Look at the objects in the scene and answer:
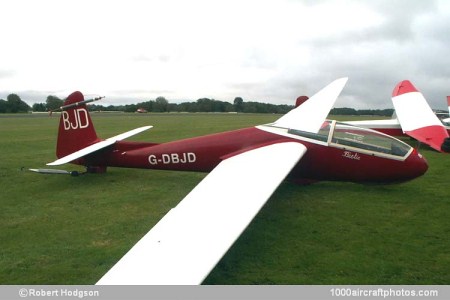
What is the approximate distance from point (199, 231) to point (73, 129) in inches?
298

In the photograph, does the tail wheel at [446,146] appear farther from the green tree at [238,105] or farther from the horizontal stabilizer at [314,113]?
the green tree at [238,105]

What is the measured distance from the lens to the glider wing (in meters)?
11.1

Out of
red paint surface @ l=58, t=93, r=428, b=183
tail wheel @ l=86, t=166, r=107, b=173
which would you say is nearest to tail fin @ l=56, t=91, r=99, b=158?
red paint surface @ l=58, t=93, r=428, b=183

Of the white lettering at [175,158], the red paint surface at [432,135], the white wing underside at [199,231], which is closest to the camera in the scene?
the white wing underside at [199,231]

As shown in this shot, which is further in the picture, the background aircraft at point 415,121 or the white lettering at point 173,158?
the background aircraft at point 415,121

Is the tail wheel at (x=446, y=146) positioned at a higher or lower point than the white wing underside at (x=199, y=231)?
higher

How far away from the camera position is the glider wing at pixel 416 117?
11.1 metres

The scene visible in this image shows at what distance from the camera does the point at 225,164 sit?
23.4 feet

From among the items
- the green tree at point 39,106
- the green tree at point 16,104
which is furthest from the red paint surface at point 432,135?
the green tree at point 39,106

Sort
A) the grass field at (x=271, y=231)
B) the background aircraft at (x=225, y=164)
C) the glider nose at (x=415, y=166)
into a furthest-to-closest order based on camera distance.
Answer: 1. the glider nose at (x=415, y=166)
2. the grass field at (x=271, y=231)
3. the background aircraft at (x=225, y=164)

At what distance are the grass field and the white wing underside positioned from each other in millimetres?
774

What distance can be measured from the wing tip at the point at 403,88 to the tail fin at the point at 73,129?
14343mm

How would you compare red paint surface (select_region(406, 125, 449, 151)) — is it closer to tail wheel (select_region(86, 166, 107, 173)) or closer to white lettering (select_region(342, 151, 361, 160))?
white lettering (select_region(342, 151, 361, 160))
